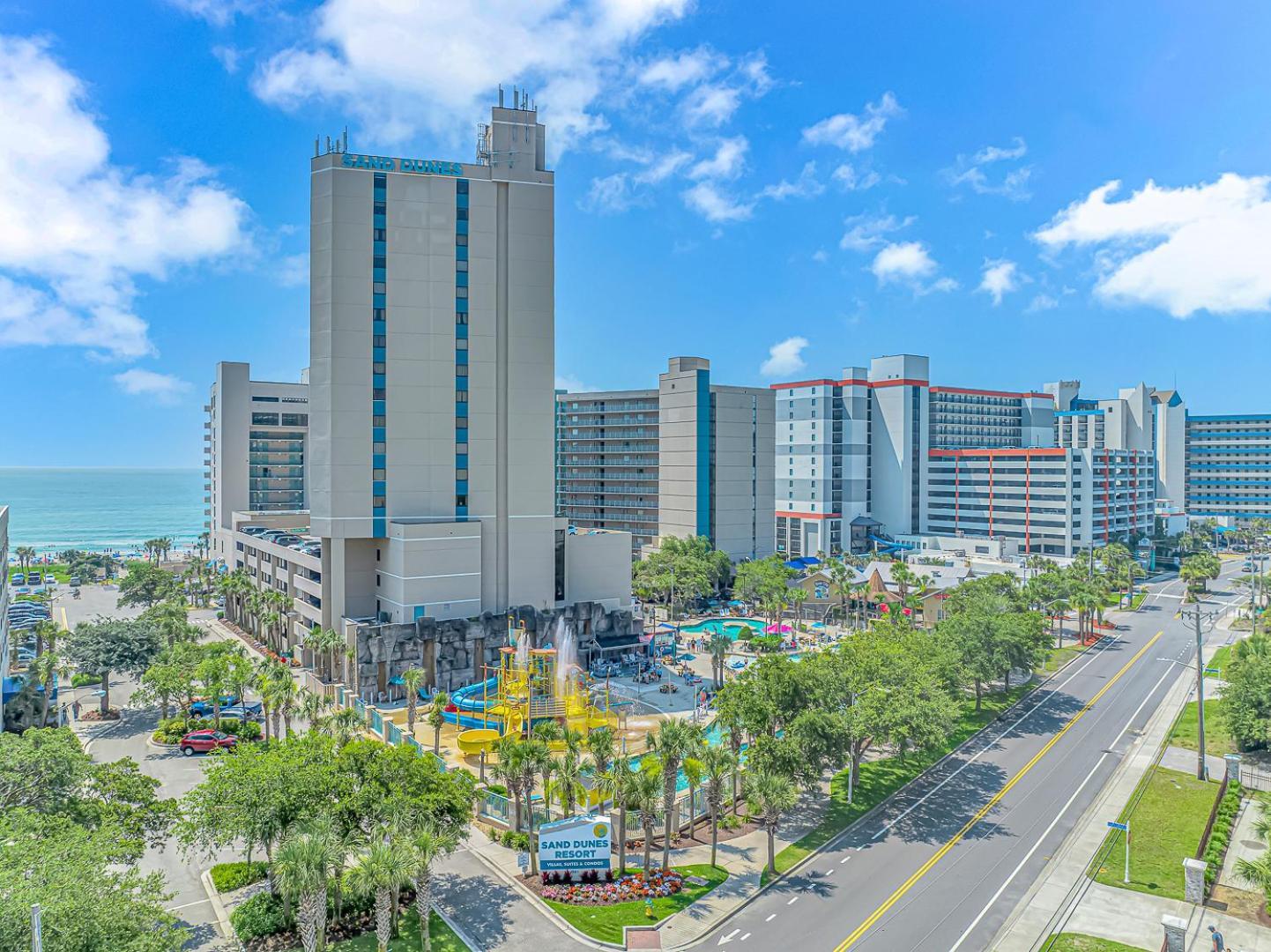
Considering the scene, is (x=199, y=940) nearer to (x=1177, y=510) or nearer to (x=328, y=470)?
(x=328, y=470)

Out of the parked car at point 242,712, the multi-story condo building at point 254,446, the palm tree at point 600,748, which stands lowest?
the parked car at point 242,712

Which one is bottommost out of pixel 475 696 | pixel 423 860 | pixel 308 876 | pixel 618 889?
pixel 618 889

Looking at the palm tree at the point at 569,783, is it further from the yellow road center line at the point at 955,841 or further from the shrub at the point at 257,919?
the yellow road center line at the point at 955,841

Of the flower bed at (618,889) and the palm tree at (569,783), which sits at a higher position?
the palm tree at (569,783)

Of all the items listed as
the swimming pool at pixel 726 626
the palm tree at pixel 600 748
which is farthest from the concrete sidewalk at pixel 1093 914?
the swimming pool at pixel 726 626

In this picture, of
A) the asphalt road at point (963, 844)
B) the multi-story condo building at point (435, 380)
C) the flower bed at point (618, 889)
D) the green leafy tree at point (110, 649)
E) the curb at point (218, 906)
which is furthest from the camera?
the multi-story condo building at point (435, 380)

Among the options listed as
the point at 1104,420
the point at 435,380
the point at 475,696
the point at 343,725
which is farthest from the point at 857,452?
the point at 343,725

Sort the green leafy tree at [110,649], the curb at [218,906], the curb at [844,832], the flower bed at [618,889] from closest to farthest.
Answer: the curb at [218,906] < the curb at [844,832] < the flower bed at [618,889] < the green leafy tree at [110,649]

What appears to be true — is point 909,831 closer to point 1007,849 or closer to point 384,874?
point 1007,849

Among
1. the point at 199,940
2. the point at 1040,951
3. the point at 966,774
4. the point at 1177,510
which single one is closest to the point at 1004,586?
the point at 966,774
